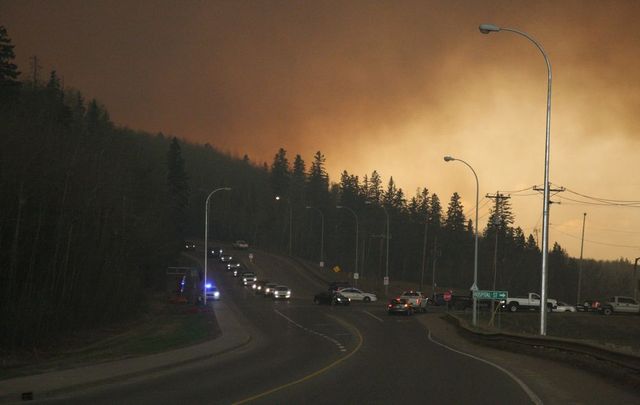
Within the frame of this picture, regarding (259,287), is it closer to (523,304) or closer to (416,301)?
(416,301)

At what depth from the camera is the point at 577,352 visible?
21031 millimetres

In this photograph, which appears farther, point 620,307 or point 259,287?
point 259,287

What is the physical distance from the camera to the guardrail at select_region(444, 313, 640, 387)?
16453 mm

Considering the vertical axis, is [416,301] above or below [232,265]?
below

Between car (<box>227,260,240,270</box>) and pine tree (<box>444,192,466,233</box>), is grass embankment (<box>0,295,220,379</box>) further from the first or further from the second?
pine tree (<box>444,192,466,233</box>)

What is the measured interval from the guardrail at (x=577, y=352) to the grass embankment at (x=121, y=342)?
13.0m

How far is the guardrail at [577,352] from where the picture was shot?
16.5m

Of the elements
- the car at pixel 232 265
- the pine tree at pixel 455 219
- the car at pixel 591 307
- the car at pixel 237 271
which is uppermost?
the pine tree at pixel 455 219

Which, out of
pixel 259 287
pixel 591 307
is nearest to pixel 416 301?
pixel 591 307

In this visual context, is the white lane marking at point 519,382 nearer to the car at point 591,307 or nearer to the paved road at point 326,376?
the paved road at point 326,376

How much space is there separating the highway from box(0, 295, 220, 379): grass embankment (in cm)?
286

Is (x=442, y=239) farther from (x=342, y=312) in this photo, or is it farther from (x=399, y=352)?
(x=399, y=352)

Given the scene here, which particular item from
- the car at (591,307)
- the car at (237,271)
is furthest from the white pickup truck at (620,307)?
the car at (237,271)

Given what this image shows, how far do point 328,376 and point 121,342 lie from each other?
55.0 feet
